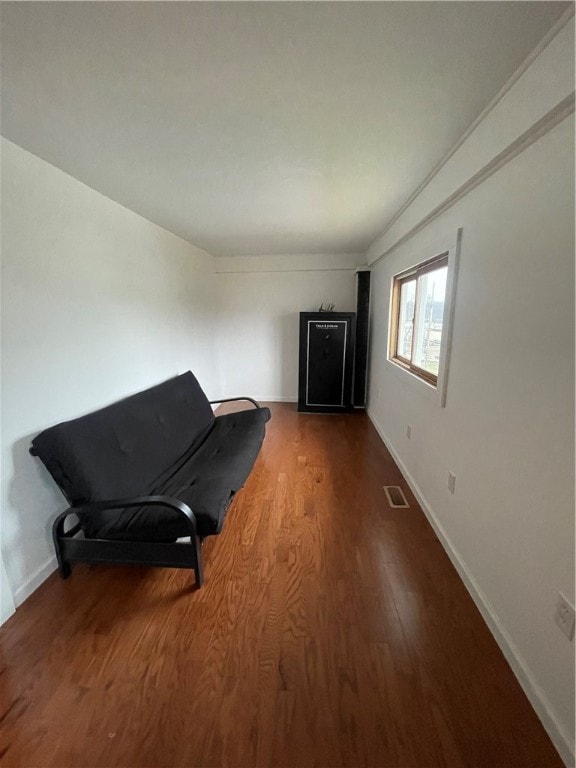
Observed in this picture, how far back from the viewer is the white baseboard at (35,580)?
1.51 meters

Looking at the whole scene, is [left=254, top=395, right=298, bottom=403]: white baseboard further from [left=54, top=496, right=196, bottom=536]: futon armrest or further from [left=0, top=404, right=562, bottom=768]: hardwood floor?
[left=54, top=496, right=196, bottom=536]: futon armrest

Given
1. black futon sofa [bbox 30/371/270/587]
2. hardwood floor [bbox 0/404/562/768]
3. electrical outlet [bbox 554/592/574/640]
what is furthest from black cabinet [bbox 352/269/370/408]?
electrical outlet [bbox 554/592/574/640]

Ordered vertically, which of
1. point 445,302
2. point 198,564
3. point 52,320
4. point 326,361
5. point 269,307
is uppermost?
point 269,307

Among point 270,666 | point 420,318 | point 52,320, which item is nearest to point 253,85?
point 52,320

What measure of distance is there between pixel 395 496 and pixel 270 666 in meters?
1.49

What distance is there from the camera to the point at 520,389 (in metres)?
1.19

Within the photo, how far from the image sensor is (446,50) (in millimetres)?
980

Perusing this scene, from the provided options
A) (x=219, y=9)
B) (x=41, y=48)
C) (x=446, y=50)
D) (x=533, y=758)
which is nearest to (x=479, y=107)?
(x=446, y=50)

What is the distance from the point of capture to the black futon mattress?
154 centimetres

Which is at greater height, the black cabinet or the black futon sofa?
the black cabinet

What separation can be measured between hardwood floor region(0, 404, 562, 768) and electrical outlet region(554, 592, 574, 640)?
0.40 meters

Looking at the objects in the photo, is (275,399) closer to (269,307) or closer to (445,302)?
(269,307)

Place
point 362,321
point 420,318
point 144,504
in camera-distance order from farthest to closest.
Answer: point 362,321
point 420,318
point 144,504

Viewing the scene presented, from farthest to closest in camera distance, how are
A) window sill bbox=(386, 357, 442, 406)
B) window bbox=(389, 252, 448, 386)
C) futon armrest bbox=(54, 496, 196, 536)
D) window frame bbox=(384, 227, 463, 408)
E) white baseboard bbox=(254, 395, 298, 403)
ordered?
1. white baseboard bbox=(254, 395, 298, 403)
2. window bbox=(389, 252, 448, 386)
3. window sill bbox=(386, 357, 442, 406)
4. window frame bbox=(384, 227, 463, 408)
5. futon armrest bbox=(54, 496, 196, 536)
